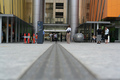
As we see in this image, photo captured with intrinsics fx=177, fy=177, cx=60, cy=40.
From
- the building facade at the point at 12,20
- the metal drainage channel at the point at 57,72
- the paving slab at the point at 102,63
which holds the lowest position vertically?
the paving slab at the point at 102,63

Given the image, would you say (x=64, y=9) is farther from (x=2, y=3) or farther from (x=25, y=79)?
(x=25, y=79)

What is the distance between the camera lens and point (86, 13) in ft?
124

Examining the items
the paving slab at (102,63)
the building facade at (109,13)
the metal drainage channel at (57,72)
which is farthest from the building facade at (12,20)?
the metal drainage channel at (57,72)

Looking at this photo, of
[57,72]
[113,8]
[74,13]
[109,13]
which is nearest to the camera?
[57,72]

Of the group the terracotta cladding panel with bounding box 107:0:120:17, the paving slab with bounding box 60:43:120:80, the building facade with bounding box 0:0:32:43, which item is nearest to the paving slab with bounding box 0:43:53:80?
the paving slab with bounding box 60:43:120:80

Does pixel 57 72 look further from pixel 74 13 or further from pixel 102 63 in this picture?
pixel 74 13

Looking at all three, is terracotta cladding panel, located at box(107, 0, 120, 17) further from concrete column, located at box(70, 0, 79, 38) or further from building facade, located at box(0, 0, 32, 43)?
building facade, located at box(0, 0, 32, 43)

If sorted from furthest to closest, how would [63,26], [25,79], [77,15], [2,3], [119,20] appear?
[63,26] < [77,15] < [119,20] < [2,3] < [25,79]

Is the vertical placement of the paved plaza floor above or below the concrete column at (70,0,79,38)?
below

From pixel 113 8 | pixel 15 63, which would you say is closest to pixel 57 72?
pixel 15 63

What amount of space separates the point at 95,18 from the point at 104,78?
104ft

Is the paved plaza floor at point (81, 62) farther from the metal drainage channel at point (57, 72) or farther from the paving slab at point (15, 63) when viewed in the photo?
the metal drainage channel at point (57, 72)

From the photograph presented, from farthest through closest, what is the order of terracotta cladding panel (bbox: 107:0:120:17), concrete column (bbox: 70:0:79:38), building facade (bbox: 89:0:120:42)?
concrete column (bbox: 70:0:79:38)
building facade (bbox: 89:0:120:42)
terracotta cladding panel (bbox: 107:0:120:17)

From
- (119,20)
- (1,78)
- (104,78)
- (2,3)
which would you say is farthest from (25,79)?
(119,20)
